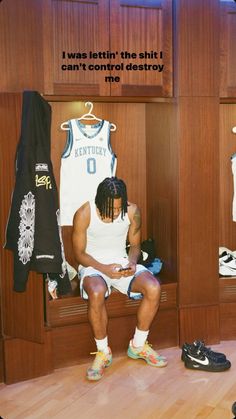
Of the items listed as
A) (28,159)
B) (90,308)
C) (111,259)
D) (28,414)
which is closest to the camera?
(28,414)

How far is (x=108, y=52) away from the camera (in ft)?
11.4

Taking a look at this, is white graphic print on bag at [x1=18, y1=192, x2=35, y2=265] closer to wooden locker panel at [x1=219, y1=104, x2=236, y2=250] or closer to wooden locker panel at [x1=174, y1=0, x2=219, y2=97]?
wooden locker panel at [x1=174, y1=0, x2=219, y2=97]

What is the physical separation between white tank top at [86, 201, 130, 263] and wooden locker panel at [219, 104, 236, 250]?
93 cm

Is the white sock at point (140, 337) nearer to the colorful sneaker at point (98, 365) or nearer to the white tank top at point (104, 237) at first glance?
the colorful sneaker at point (98, 365)

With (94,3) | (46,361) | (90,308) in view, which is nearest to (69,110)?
(94,3)

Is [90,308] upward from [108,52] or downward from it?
downward

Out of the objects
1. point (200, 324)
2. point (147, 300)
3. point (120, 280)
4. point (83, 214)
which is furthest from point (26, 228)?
point (200, 324)

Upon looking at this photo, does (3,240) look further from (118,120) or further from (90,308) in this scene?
(118,120)

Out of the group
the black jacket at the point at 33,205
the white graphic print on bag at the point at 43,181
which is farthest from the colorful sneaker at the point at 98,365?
the white graphic print on bag at the point at 43,181

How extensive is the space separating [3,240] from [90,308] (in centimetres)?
61

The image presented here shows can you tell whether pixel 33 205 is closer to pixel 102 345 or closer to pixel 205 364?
pixel 102 345

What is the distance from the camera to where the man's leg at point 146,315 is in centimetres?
339

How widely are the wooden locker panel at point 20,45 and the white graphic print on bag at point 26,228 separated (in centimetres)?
62

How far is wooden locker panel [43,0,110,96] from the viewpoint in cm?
330
